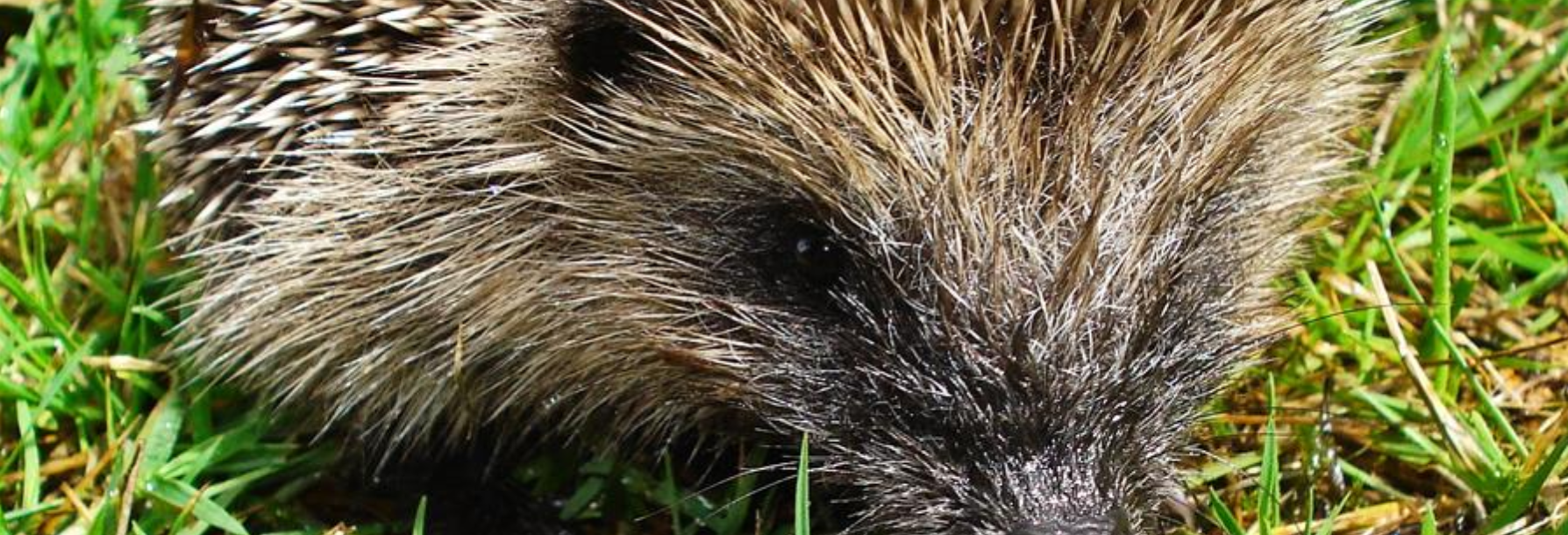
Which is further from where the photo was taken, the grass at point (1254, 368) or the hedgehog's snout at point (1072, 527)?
the grass at point (1254, 368)

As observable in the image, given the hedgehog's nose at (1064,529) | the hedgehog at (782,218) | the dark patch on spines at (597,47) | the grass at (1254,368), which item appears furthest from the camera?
the grass at (1254,368)

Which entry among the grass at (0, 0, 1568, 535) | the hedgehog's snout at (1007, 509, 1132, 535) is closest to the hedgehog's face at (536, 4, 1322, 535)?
the hedgehog's snout at (1007, 509, 1132, 535)

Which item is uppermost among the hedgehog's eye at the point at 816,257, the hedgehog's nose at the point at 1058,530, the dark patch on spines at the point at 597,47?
the dark patch on spines at the point at 597,47

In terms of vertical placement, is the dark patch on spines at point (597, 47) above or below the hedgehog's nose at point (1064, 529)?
above

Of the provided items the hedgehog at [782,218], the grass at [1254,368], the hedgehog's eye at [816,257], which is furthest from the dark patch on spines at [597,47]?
the grass at [1254,368]

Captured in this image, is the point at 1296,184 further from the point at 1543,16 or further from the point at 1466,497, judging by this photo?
the point at 1543,16

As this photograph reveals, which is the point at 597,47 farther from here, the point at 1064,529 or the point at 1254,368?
the point at 1254,368

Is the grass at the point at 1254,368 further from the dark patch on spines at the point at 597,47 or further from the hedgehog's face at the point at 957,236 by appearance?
the dark patch on spines at the point at 597,47

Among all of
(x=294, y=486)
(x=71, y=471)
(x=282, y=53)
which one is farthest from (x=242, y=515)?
(x=282, y=53)
